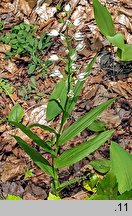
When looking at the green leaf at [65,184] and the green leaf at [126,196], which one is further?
the green leaf at [65,184]

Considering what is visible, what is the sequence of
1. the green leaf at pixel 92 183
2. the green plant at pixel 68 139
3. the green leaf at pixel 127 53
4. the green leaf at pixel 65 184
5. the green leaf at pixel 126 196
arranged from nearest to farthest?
the green leaf at pixel 126 196 < the green plant at pixel 68 139 < the green leaf at pixel 65 184 < the green leaf at pixel 92 183 < the green leaf at pixel 127 53

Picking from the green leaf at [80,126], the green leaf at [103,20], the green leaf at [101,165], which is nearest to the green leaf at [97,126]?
the green leaf at [101,165]

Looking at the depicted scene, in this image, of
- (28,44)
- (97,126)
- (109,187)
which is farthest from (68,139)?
(28,44)

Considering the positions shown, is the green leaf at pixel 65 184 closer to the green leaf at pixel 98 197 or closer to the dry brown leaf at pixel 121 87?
the green leaf at pixel 98 197

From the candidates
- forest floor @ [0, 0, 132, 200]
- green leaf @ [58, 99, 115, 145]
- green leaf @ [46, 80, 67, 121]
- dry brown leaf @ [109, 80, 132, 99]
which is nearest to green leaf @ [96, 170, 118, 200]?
green leaf @ [58, 99, 115, 145]

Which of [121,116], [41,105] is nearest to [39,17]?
[41,105]

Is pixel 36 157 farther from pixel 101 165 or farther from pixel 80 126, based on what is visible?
pixel 101 165

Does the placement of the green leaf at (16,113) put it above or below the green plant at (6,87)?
below

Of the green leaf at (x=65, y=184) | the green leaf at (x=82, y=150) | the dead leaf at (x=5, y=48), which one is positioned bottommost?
the green leaf at (x=65, y=184)
